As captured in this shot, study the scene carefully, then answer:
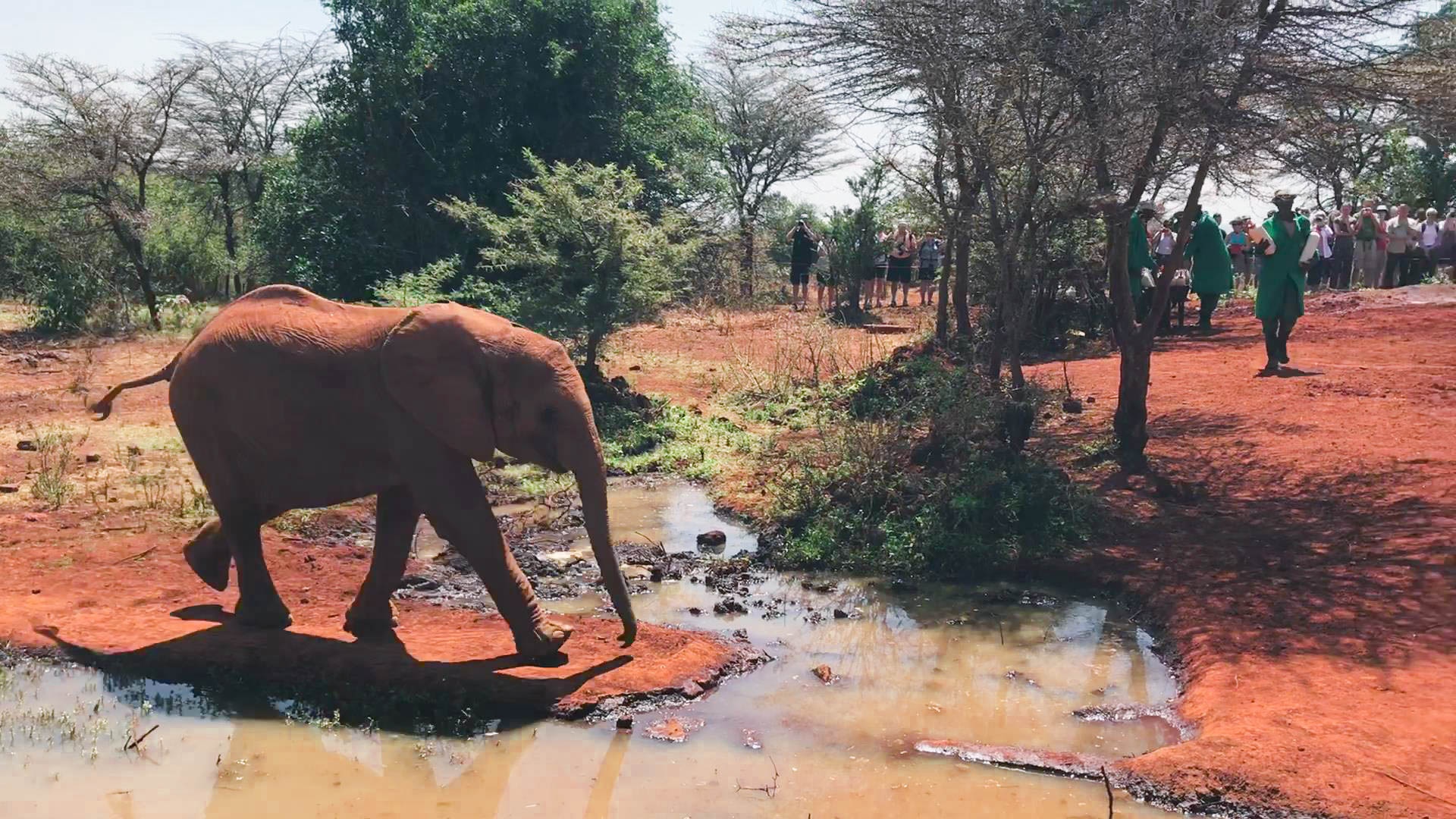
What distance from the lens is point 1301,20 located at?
9852 mm

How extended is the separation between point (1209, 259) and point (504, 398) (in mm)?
13026

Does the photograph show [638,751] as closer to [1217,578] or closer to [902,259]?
[1217,578]

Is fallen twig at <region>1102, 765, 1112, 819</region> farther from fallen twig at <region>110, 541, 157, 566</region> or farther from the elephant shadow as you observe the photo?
fallen twig at <region>110, 541, 157, 566</region>

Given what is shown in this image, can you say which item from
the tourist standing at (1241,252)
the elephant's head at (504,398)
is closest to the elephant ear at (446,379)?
the elephant's head at (504,398)

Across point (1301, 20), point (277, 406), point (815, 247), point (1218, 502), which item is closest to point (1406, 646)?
point (1218, 502)

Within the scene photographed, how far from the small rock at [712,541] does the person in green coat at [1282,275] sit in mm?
7047

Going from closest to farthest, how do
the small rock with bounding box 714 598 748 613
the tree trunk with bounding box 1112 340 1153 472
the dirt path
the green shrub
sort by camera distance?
the dirt path < the small rock with bounding box 714 598 748 613 < the green shrub < the tree trunk with bounding box 1112 340 1153 472

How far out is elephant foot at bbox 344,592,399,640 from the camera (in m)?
6.89

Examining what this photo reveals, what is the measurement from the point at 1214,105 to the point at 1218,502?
3.04 m

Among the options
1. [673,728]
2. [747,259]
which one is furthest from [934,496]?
[747,259]

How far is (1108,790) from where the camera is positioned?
5008 mm

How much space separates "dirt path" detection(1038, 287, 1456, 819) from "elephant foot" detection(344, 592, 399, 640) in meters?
3.98

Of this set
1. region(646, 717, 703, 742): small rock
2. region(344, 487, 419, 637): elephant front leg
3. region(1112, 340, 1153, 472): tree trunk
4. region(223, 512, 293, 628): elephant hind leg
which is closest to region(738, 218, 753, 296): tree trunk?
region(1112, 340, 1153, 472): tree trunk

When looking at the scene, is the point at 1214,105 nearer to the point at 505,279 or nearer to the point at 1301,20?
the point at 1301,20
